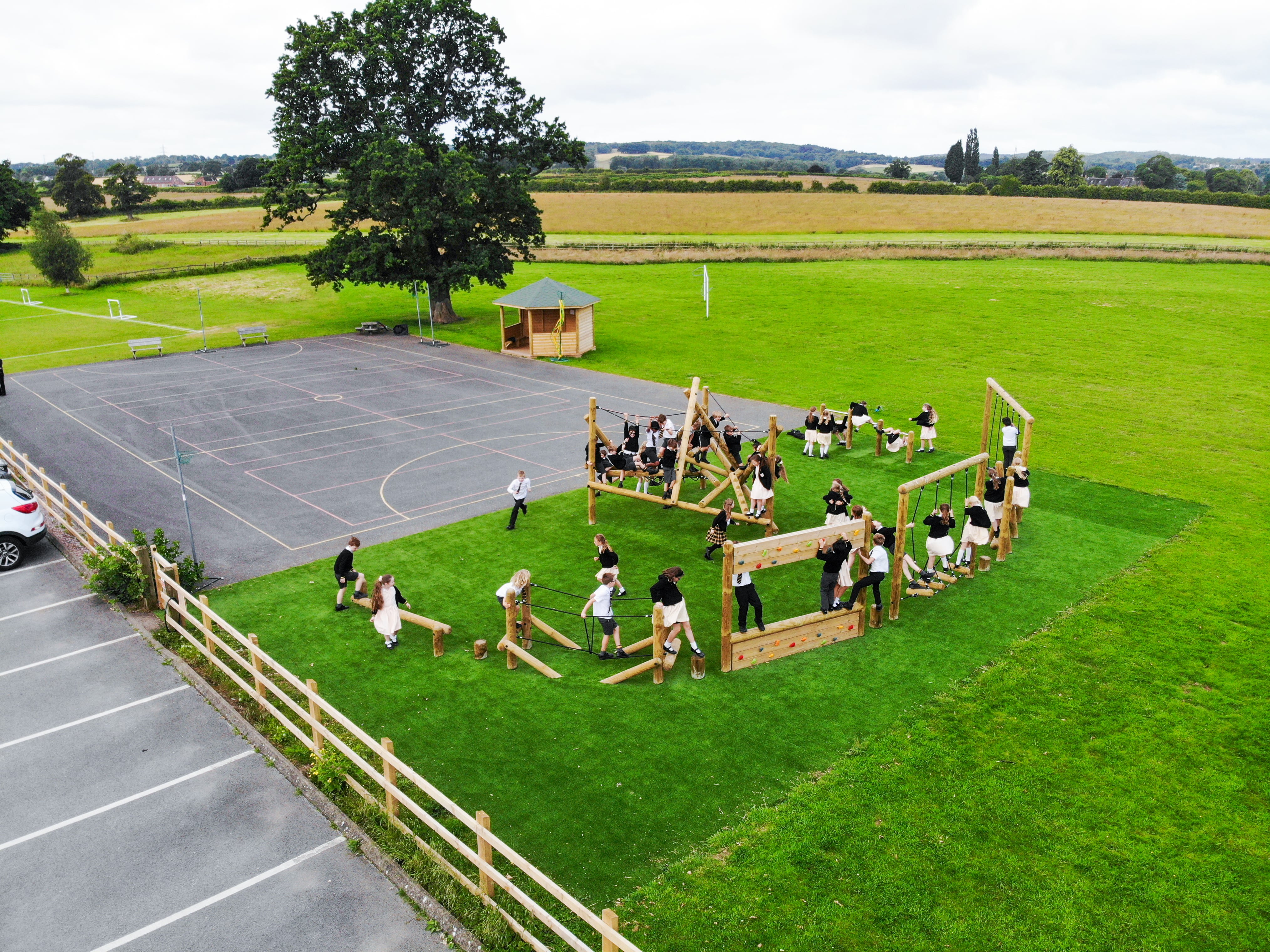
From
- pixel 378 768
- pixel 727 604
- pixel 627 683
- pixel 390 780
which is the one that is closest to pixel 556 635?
pixel 627 683

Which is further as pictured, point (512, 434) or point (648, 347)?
point (648, 347)

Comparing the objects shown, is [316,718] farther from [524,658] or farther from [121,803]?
[524,658]

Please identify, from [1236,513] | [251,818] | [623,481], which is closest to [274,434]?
[623,481]

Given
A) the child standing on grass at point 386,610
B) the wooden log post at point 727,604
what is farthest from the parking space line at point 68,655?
the wooden log post at point 727,604

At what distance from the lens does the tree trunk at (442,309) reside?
48188 mm

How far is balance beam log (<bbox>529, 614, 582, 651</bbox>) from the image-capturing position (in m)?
13.7

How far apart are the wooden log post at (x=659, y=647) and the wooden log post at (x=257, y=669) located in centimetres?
567

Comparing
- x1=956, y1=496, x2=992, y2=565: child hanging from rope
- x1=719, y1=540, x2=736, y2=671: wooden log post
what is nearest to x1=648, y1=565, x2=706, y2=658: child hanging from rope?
x1=719, y1=540, x2=736, y2=671: wooden log post

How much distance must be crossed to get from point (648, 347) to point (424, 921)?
113ft

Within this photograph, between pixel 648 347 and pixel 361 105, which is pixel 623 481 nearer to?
pixel 648 347

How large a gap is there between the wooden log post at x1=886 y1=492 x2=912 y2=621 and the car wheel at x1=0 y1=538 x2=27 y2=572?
17.7 m

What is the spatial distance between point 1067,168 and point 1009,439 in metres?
120

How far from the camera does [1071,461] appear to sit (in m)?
24.0

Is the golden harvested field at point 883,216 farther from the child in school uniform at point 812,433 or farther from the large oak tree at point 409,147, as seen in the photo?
the child in school uniform at point 812,433
